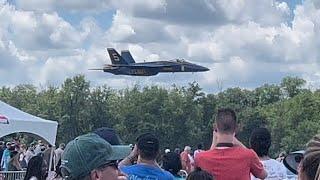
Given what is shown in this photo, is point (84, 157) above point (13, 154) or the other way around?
above

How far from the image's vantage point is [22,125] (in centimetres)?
2358

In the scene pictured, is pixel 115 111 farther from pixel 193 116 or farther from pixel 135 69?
pixel 135 69

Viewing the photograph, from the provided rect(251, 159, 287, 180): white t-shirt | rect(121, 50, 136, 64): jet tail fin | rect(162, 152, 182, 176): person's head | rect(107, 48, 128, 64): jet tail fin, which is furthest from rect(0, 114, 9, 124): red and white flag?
rect(121, 50, 136, 64): jet tail fin

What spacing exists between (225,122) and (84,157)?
338 centimetres

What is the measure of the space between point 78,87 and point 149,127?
28.2 feet

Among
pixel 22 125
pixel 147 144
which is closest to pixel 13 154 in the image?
pixel 22 125

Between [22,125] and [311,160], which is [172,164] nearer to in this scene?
[311,160]

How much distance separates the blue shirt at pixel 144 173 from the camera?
673 centimetres

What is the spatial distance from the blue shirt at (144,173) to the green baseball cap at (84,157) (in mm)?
3143

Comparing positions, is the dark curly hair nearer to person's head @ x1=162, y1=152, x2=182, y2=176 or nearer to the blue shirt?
the blue shirt

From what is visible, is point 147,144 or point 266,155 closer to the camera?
point 147,144

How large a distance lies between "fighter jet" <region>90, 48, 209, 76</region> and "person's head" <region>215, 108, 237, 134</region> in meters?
61.9

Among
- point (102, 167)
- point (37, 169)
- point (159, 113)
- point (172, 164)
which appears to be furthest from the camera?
point (159, 113)

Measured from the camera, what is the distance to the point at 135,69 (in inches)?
2746
